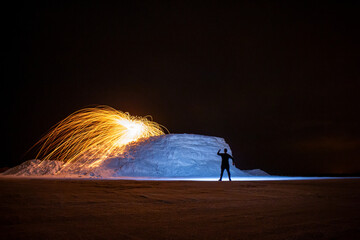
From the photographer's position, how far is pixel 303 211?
16.5ft

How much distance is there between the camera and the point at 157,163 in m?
20.4

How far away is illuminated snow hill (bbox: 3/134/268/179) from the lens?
64.8 feet

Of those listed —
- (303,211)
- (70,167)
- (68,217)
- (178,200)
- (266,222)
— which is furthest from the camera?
(70,167)

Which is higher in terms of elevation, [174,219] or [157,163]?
[157,163]

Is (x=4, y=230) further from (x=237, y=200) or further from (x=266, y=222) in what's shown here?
(x=237, y=200)

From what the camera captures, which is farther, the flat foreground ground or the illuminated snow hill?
the illuminated snow hill

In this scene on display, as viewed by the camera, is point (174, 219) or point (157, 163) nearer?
point (174, 219)

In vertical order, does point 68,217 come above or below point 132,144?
below

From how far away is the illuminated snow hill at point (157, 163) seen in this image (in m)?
19.8

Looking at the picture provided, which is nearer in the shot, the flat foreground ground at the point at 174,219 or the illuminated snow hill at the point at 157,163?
the flat foreground ground at the point at 174,219

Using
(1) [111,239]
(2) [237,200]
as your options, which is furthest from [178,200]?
(1) [111,239]

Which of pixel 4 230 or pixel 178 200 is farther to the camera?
pixel 178 200

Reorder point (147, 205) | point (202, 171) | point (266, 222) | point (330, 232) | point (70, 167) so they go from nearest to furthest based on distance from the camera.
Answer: point (330, 232)
point (266, 222)
point (147, 205)
point (202, 171)
point (70, 167)

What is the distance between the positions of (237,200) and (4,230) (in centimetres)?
444
